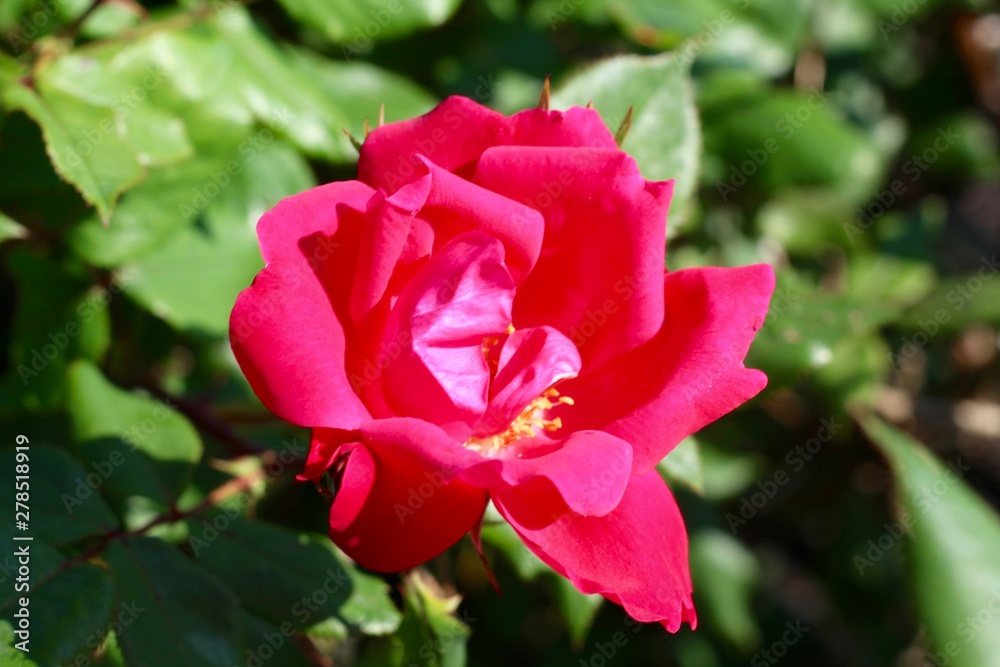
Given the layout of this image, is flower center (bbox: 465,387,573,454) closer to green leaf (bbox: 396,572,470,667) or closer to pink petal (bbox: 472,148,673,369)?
pink petal (bbox: 472,148,673,369)

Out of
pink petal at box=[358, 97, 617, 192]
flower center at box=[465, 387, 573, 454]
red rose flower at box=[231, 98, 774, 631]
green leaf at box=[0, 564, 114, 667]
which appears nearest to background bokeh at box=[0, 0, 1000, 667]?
green leaf at box=[0, 564, 114, 667]

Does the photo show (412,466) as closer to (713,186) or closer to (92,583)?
(92,583)

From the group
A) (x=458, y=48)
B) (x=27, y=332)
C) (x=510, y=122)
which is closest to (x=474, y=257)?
(x=510, y=122)

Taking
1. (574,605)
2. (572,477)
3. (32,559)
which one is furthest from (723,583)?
(32,559)

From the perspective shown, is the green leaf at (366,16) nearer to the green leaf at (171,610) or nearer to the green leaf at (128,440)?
the green leaf at (128,440)

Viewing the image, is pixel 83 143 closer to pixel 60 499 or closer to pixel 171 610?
pixel 60 499
